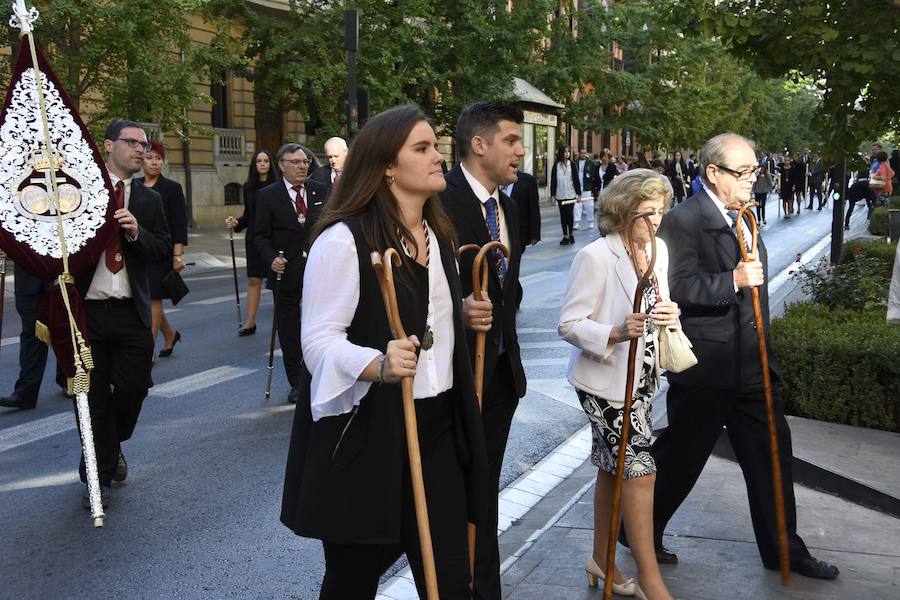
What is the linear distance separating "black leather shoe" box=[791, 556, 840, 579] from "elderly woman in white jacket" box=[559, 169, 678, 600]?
2.41 feet

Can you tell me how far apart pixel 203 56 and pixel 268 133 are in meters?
11.4

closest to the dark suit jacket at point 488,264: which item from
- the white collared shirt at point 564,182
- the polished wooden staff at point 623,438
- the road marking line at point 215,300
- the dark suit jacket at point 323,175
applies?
the polished wooden staff at point 623,438

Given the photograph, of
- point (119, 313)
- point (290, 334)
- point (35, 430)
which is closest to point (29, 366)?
point (35, 430)

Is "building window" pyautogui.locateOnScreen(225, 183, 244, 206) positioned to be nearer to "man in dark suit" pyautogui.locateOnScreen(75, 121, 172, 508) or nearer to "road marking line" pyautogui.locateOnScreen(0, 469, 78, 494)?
"road marking line" pyautogui.locateOnScreen(0, 469, 78, 494)

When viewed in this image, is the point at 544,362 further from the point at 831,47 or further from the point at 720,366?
the point at 720,366

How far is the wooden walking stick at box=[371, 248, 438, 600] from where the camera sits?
271 centimetres

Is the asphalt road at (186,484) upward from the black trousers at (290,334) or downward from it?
downward

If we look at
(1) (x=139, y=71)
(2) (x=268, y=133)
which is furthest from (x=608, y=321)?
(2) (x=268, y=133)

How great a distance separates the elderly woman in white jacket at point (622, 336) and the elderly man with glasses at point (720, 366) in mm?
262

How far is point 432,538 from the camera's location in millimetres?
2982

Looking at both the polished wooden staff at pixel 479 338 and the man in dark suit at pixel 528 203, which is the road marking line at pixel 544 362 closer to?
the man in dark suit at pixel 528 203

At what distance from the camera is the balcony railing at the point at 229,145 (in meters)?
27.9

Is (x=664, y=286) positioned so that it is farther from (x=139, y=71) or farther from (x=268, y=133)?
(x=268, y=133)

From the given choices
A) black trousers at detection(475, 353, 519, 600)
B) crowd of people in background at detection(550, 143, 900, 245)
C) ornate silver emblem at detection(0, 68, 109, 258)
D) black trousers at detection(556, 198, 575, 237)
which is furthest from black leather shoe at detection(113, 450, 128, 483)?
black trousers at detection(556, 198, 575, 237)
